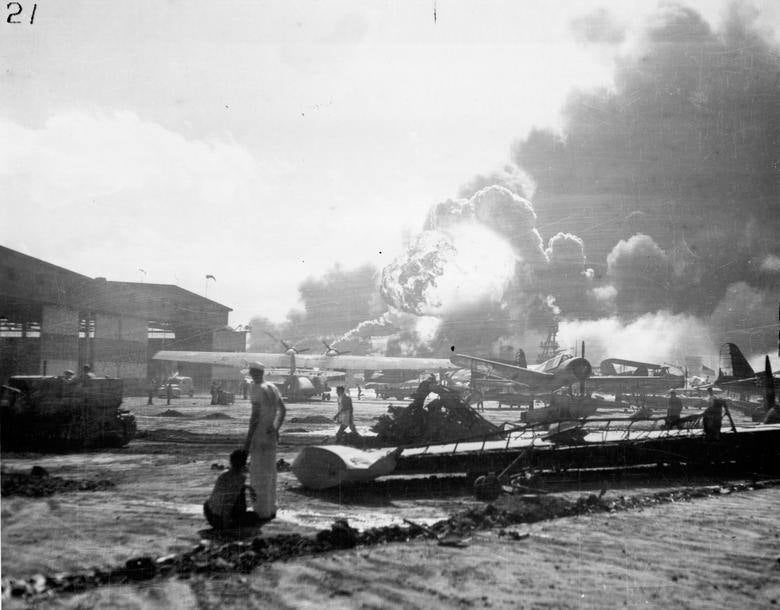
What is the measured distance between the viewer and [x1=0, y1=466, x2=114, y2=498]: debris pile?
7.71m

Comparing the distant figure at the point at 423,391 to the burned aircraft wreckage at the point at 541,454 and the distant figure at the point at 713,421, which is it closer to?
the burned aircraft wreckage at the point at 541,454

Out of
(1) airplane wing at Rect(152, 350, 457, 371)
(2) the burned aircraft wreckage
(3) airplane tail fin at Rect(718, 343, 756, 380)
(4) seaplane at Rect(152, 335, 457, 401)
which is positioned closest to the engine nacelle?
(3) airplane tail fin at Rect(718, 343, 756, 380)

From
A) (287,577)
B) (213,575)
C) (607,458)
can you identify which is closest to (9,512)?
(213,575)

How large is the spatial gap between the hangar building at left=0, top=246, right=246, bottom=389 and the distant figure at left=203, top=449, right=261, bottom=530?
21242 mm

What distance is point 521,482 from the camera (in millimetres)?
8664

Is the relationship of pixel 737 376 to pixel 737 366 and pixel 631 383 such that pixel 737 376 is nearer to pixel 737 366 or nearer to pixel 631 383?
pixel 737 366

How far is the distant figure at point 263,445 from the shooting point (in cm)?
644

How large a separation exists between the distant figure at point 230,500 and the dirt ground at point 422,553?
0.81 feet

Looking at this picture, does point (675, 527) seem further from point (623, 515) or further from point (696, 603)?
point (696, 603)

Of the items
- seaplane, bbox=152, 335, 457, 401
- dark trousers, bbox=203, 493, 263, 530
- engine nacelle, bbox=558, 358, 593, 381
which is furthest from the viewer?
seaplane, bbox=152, 335, 457, 401

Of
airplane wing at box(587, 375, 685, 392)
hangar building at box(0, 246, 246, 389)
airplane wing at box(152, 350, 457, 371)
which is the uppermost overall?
hangar building at box(0, 246, 246, 389)

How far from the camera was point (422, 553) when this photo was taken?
532 centimetres

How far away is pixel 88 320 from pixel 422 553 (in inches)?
1289

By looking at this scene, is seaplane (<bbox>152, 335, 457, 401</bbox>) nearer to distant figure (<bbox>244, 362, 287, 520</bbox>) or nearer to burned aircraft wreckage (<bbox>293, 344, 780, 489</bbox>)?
burned aircraft wreckage (<bbox>293, 344, 780, 489</bbox>)
